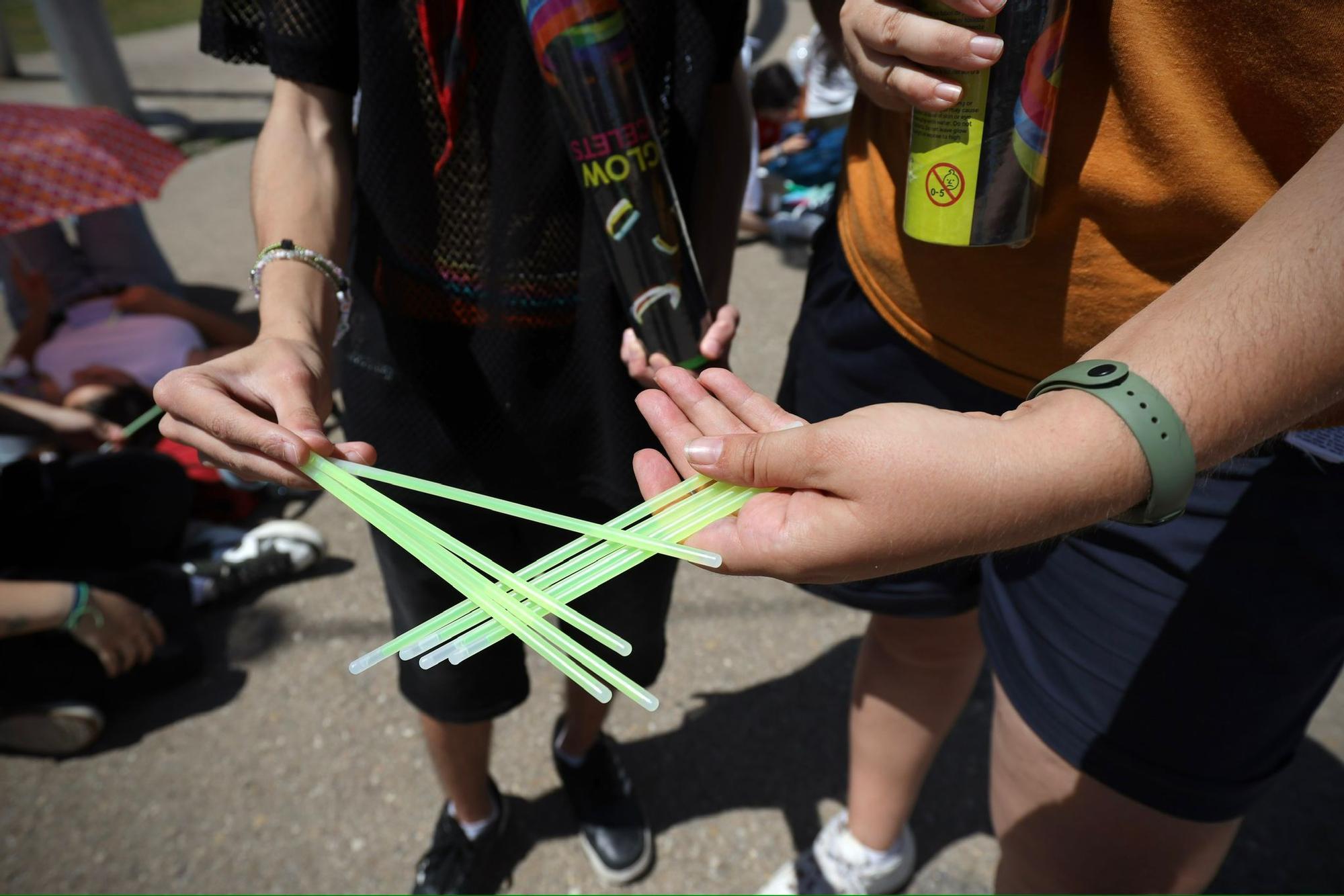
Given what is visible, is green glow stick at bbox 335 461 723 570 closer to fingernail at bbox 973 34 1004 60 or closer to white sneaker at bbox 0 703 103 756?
fingernail at bbox 973 34 1004 60

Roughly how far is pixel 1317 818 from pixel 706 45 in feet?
8.10

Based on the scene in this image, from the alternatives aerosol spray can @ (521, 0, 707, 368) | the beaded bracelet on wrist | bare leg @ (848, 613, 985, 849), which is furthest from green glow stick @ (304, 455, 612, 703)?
bare leg @ (848, 613, 985, 849)

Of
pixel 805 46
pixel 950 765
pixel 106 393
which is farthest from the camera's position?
pixel 805 46

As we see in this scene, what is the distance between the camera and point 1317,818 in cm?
220

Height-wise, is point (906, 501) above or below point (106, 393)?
above

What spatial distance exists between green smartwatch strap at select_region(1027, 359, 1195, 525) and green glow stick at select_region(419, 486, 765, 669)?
0.39 m

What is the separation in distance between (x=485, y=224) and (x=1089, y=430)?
0.99 metres

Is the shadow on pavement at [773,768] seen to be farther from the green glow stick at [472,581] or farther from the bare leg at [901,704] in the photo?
the green glow stick at [472,581]

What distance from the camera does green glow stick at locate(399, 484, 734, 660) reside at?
97 centimetres

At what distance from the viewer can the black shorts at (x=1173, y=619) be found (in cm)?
112

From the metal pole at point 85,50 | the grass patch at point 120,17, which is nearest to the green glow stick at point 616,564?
the metal pole at point 85,50

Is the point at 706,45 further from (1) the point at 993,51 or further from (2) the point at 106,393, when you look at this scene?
(2) the point at 106,393

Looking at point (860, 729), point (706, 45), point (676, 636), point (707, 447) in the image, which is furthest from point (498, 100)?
point (676, 636)

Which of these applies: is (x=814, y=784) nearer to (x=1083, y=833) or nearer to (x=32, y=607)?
(x=1083, y=833)
